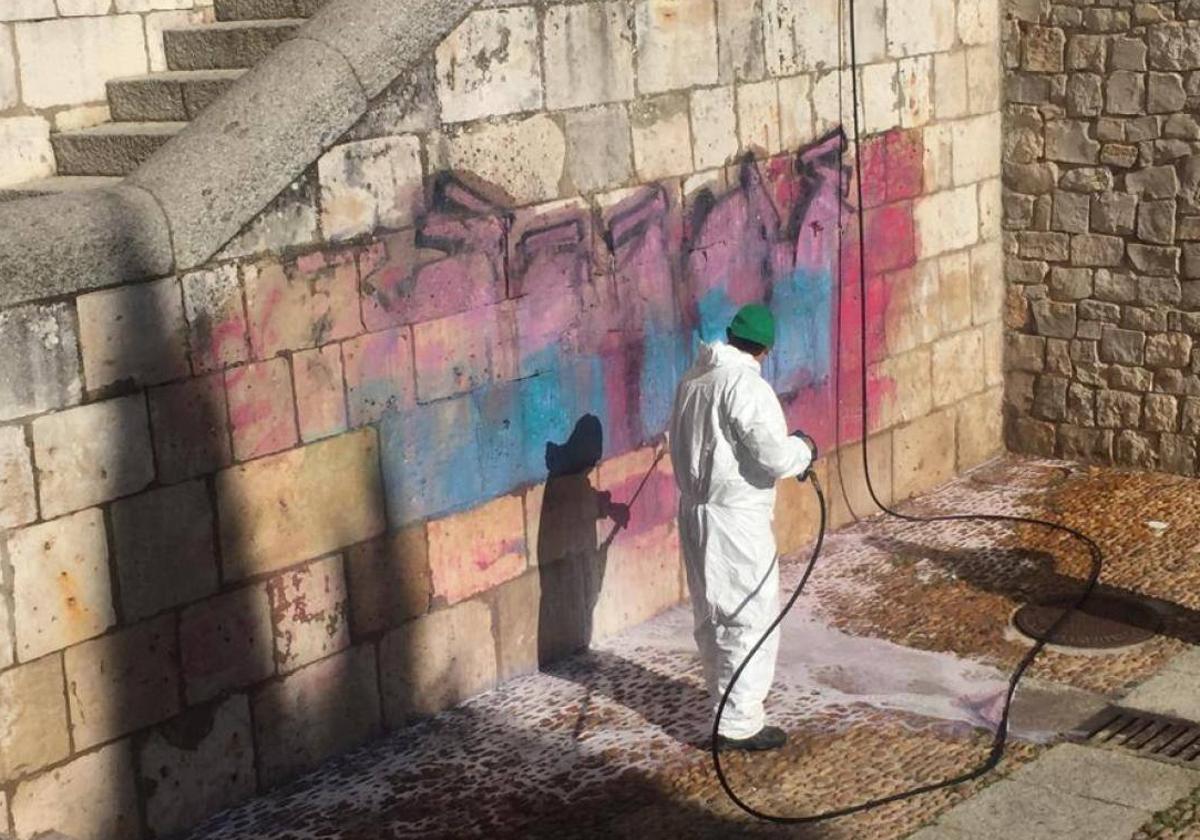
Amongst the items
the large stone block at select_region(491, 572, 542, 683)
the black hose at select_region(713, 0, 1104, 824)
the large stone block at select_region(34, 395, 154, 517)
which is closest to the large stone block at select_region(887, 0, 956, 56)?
the black hose at select_region(713, 0, 1104, 824)

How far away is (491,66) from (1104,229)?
4.82 meters

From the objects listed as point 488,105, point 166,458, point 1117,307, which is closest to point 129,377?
point 166,458

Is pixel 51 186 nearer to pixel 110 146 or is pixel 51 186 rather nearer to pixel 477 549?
pixel 110 146

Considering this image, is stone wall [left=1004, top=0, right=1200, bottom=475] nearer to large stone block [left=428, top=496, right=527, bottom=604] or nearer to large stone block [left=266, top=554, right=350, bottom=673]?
large stone block [left=428, top=496, right=527, bottom=604]

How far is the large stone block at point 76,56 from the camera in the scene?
8.68 metres

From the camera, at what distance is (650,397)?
9336 mm

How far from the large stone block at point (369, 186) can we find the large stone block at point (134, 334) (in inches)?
32.4

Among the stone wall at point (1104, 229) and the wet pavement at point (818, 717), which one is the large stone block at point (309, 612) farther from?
the stone wall at point (1104, 229)

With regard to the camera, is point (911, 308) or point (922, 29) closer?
point (922, 29)

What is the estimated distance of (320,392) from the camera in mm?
7652

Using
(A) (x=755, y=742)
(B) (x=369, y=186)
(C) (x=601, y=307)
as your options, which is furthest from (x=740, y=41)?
(A) (x=755, y=742)

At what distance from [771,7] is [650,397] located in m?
2.18

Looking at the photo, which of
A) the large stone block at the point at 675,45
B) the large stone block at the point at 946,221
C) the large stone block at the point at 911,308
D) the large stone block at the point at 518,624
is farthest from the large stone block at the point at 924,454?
the large stone block at the point at 518,624

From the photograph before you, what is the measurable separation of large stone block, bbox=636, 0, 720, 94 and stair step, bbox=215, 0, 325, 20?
60.5 inches
